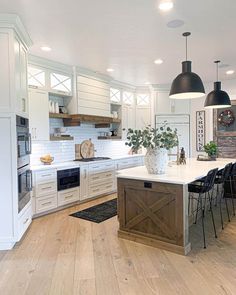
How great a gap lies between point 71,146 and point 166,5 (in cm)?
372

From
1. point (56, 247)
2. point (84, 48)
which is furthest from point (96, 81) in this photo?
point (56, 247)

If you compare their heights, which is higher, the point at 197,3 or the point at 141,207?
the point at 197,3

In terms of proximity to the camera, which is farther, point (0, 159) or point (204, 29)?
point (204, 29)

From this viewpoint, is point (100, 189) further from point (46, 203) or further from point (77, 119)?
point (77, 119)

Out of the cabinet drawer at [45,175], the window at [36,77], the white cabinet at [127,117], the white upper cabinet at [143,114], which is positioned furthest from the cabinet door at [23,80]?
the white upper cabinet at [143,114]

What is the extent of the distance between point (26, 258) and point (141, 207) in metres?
1.54

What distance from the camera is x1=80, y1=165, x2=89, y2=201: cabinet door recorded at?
520 cm

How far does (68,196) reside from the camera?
4934 millimetres

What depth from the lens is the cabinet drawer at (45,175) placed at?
4340 millimetres

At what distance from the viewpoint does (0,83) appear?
3158mm

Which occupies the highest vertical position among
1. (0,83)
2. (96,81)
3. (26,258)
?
(96,81)

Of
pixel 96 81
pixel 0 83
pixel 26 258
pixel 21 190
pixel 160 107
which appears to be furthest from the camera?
pixel 160 107

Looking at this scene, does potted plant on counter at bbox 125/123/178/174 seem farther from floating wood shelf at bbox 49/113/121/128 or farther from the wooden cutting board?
the wooden cutting board

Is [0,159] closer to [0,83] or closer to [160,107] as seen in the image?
[0,83]
